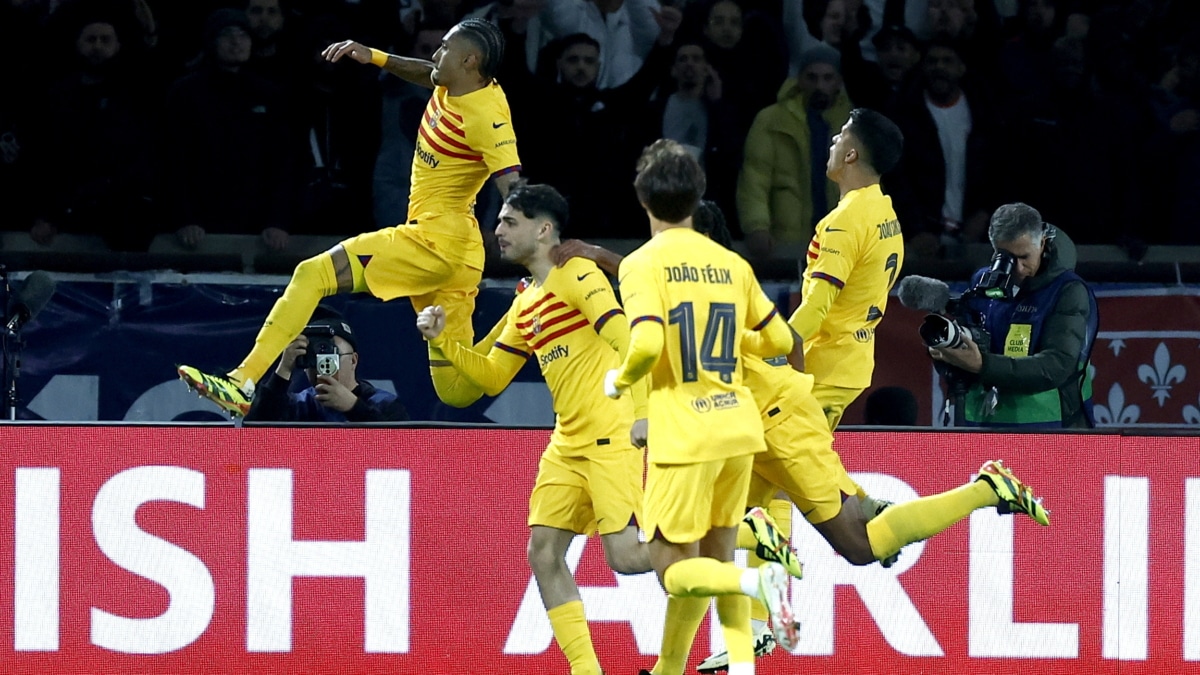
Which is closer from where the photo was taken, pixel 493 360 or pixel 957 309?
pixel 493 360

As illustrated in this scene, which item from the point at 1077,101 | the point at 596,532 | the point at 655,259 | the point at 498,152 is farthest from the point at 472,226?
the point at 1077,101

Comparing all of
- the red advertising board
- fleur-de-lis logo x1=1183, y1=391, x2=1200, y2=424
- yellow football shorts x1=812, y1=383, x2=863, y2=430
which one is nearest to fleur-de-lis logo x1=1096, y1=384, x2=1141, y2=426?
fleur-de-lis logo x1=1183, y1=391, x2=1200, y2=424

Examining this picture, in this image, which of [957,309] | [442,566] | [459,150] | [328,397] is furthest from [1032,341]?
[328,397]

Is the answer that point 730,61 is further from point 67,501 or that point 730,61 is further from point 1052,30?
point 67,501

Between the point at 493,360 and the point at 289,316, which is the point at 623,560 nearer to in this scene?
the point at 493,360

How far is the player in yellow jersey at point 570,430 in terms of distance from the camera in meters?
7.63

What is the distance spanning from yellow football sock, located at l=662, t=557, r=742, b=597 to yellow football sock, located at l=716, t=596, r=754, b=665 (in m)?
0.18

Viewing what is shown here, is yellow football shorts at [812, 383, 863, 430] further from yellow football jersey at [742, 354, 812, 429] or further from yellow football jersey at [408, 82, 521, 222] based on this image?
yellow football jersey at [408, 82, 521, 222]

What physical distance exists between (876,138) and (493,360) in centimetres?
185

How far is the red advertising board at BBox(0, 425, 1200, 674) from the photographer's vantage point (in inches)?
320

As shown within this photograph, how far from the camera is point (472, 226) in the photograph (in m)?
9.00

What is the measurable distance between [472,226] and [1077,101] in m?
4.16

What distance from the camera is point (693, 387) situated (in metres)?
6.77

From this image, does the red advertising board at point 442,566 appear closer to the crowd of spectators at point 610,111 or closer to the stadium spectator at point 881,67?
the crowd of spectators at point 610,111
